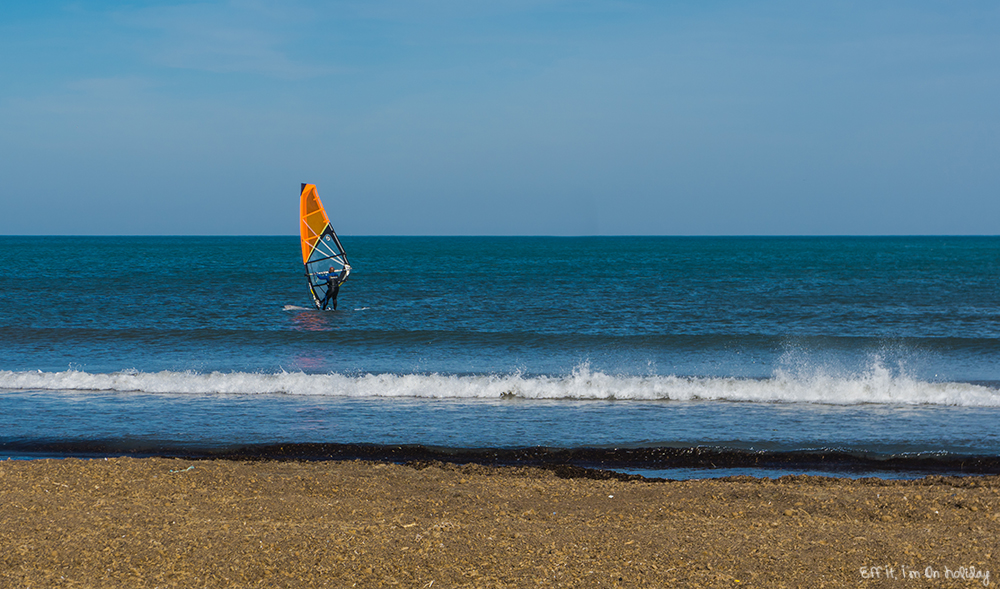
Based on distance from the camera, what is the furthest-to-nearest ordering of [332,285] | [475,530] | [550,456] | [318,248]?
[332,285] → [318,248] → [550,456] → [475,530]

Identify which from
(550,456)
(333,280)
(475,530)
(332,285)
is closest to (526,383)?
(550,456)

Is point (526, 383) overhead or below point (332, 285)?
below

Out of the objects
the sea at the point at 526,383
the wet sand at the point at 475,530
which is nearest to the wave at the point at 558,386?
the sea at the point at 526,383

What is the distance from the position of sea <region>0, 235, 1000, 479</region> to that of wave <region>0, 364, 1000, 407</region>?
48 mm

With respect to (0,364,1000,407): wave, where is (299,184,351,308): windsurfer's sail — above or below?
above

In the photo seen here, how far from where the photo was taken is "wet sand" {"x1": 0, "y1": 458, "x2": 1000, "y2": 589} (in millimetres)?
5348

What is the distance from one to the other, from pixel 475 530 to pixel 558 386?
8.08 metres

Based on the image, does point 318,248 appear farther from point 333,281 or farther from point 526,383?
point 526,383

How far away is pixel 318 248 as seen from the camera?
2816cm

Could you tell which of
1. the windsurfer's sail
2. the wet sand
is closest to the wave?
the wet sand

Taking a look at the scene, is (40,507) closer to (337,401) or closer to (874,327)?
(337,401)

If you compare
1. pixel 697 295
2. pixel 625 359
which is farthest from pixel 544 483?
pixel 697 295

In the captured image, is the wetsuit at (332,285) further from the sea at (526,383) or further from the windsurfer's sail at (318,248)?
the sea at (526,383)

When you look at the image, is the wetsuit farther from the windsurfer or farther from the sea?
the sea
